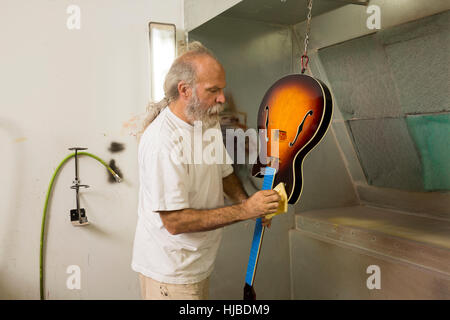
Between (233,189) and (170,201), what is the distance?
0.47m

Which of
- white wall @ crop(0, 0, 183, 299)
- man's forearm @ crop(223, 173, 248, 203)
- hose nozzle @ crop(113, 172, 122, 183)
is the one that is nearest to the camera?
man's forearm @ crop(223, 173, 248, 203)

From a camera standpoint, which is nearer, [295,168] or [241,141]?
[295,168]

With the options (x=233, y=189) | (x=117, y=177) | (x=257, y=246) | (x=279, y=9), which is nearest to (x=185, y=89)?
(x=233, y=189)

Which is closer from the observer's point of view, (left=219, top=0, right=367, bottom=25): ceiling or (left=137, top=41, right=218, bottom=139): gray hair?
(left=137, top=41, right=218, bottom=139): gray hair

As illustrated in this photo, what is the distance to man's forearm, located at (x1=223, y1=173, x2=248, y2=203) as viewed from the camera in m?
1.84

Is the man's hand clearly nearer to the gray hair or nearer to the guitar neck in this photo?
the guitar neck

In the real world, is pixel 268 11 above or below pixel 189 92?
above

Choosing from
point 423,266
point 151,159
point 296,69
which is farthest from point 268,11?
point 423,266

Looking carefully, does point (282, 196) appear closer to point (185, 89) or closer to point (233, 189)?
point (233, 189)

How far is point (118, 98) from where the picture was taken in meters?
2.25

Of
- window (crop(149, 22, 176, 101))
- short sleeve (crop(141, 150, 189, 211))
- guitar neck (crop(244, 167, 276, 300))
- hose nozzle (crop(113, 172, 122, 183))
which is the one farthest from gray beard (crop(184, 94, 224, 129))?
hose nozzle (crop(113, 172, 122, 183))

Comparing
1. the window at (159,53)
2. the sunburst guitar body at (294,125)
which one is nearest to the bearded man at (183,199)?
the sunburst guitar body at (294,125)

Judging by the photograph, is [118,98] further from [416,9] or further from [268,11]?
[416,9]

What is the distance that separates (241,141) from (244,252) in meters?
0.74
